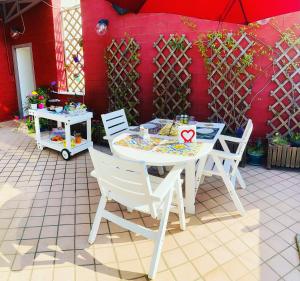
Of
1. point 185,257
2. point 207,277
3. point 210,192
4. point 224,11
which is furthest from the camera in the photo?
point 210,192

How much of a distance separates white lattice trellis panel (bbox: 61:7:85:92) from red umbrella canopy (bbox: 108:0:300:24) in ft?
10.6

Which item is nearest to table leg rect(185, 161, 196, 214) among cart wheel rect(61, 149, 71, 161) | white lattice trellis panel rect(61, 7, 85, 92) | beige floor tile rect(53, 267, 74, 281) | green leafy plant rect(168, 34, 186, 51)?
beige floor tile rect(53, 267, 74, 281)

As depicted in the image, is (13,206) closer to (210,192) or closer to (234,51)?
(210,192)

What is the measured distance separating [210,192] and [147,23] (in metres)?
2.52

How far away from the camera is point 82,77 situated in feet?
16.5

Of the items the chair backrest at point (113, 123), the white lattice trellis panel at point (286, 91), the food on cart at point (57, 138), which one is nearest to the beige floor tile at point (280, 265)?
the chair backrest at point (113, 123)

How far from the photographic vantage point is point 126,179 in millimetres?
1534

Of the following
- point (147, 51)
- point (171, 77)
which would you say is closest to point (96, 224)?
point (171, 77)

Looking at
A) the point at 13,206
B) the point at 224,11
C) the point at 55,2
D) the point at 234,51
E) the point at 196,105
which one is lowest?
the point at 13,206

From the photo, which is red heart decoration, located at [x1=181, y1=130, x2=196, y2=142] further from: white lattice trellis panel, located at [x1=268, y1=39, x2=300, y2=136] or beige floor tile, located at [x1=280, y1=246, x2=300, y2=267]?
white lattice trellis panel, located at [x1=268, y1=39, x2=300, y2=136]

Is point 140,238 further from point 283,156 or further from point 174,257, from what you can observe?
point 283,156

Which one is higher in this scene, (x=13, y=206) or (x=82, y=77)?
(x=82, y=77)

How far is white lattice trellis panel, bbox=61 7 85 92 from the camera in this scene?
188 inches

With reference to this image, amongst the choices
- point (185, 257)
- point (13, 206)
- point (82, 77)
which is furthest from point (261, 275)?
point (82, 77)
